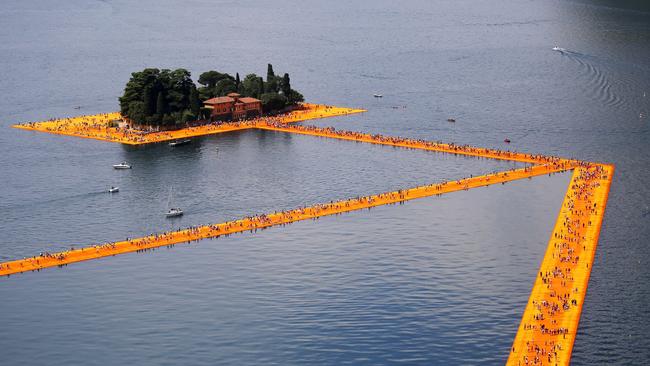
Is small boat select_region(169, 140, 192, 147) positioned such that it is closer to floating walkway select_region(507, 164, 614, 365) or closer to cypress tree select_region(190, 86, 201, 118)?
cypress tree select_region(190, 86, 201, 118)

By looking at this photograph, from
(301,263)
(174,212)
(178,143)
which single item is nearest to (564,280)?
(301,263)

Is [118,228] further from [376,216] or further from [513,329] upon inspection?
[513,329]

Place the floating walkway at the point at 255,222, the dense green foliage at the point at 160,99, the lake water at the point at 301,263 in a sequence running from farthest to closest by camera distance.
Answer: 1. the dense green foliage at the point at 160,99
2. the floating walkway at the point at 255,222
3. the lake water at the point at 301,263

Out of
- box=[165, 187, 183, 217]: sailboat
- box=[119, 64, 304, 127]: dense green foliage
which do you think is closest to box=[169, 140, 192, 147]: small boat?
box=[119, 64, 304, 127]: dense green foliage

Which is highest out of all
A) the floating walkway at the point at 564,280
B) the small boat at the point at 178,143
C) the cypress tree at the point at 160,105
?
the cypress tree at the point at 160,105

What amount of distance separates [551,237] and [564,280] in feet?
51.4

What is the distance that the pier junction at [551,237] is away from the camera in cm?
10119

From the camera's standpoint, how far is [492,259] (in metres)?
122

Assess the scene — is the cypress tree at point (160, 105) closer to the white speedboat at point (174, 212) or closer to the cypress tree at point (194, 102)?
the cypress tree at point (194, 102)

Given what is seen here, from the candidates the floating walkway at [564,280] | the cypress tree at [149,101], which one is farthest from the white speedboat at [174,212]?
the cypress tree at [149,101]

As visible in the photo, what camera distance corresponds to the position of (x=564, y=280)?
4513 inches

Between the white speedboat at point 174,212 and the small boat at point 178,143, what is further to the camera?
the small boat at point 178,143

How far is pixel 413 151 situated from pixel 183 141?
38571mm

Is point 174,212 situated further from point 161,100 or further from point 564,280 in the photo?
point 161,100
